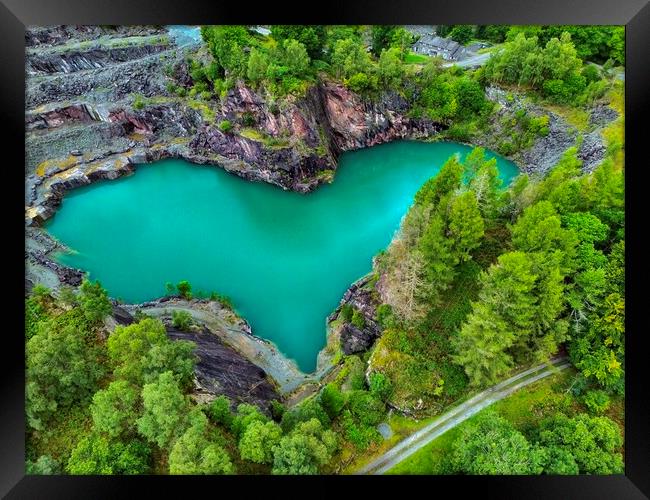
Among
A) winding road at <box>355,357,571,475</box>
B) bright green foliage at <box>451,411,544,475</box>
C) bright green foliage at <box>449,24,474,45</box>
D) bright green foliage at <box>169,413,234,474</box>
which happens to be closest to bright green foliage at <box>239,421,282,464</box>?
bright green foliage at <box>169,413,234,474</box>

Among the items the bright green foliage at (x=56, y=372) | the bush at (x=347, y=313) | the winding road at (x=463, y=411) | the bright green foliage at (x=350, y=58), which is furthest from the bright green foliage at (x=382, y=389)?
the bright green foliage at (x=350, y=58)

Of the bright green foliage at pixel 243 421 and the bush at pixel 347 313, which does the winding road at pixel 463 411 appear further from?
the bush at pixel 347 313

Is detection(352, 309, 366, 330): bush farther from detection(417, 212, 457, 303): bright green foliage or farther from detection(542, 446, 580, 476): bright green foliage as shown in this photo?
detection(542, 446, 580, 476): bright green foliage

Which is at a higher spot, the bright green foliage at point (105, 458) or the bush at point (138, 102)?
the bush at point (138, 102)

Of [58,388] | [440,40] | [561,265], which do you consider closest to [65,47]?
[58,388]
